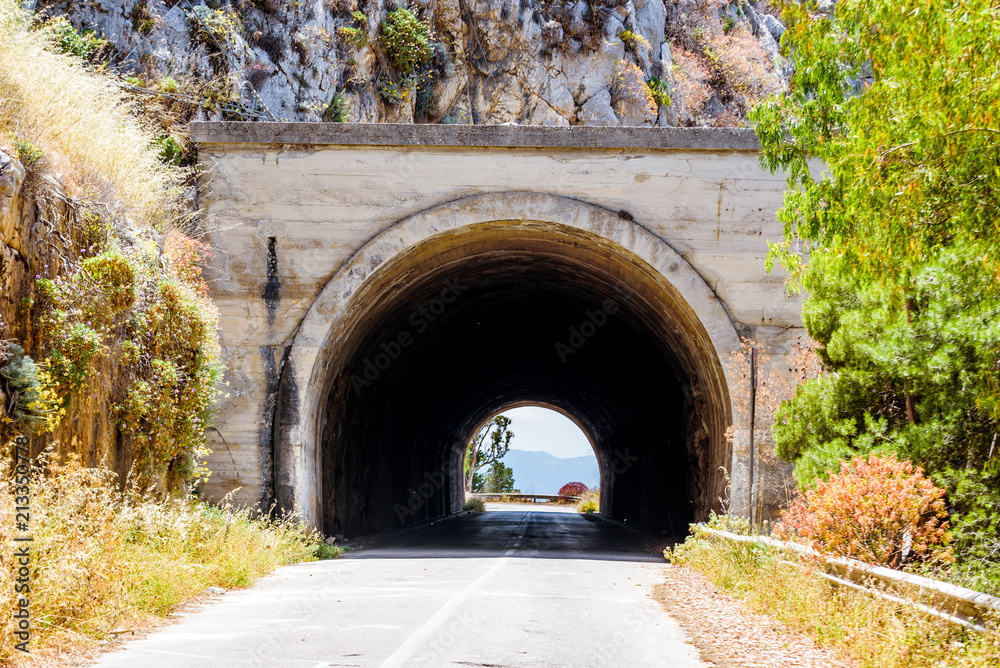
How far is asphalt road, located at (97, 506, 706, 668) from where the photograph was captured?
6098 millimetres

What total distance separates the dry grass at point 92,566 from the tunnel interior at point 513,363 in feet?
20.2

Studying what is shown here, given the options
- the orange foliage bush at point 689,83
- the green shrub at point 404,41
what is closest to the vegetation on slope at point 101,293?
the green shrub at point 404,41

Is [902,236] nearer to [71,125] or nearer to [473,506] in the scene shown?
[71,125]

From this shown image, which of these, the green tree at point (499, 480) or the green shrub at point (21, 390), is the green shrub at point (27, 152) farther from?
the green tree at point (499, 480)

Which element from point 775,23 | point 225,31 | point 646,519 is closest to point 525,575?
point 646,519

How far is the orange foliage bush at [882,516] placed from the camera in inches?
314

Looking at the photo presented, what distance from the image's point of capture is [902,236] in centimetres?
664

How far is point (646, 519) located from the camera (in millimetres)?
25938

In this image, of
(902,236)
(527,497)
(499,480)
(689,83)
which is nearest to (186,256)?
(902,236)

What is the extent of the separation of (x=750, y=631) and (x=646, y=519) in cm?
1844

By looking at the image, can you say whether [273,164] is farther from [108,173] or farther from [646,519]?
[646,519]

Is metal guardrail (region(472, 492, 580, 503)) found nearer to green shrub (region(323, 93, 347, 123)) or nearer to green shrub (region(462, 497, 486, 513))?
green shrub (region(462, 497, 486, 513))

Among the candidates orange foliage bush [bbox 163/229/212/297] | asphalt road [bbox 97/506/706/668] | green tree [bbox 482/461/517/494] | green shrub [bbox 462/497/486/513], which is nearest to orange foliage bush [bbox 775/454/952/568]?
asphalt road [bbox 97/506/706/668]

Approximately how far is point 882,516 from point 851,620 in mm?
1555
